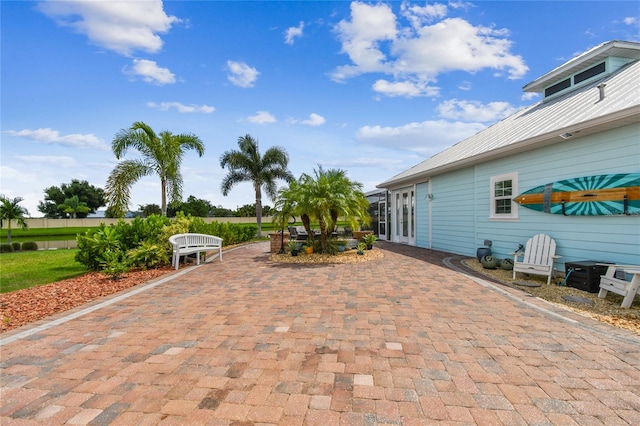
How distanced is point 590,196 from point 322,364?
6.85 m

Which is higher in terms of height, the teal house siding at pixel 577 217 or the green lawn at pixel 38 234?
the teal house siding at pixel 577 217

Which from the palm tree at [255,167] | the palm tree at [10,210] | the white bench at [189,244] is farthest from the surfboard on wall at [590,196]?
the palm tree at [10,210]

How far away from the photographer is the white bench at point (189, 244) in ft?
27.9

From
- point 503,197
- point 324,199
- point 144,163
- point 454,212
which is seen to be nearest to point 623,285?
point 503,197

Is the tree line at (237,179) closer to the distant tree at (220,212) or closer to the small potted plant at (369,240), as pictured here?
the small potted plant at (369,240)

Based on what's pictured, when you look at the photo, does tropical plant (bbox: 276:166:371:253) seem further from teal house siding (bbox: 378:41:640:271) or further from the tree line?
teal house siding (bbox: 378:41:640:271)

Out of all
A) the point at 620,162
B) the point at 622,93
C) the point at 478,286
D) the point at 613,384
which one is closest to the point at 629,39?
the point at 622,93

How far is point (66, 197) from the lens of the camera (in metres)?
50.6

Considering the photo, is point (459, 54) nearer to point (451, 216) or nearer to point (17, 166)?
point (451, 216)

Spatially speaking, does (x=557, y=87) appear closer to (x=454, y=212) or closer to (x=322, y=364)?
(x=454, y=212)

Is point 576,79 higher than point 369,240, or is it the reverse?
point 576,79

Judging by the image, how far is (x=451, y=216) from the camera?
11430 mm

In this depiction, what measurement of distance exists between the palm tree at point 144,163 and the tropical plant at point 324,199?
291 inches

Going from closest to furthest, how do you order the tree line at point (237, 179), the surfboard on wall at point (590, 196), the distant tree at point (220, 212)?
the surfboard on wall at point (590, 196)
the tree line at point (237, 179)
the distant tree at point (220, 212)
